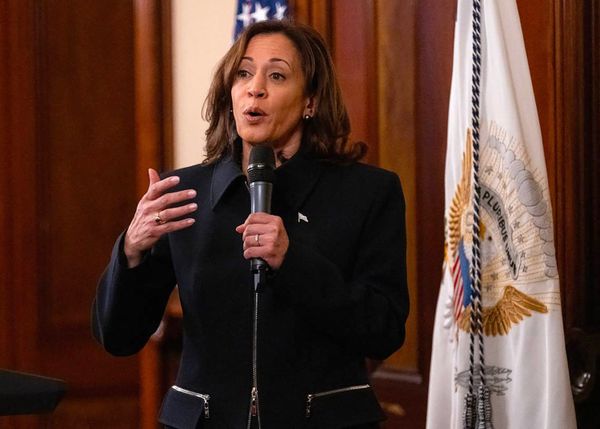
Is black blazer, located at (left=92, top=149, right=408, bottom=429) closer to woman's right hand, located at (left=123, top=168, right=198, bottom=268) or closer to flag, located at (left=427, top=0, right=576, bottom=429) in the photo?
woman's right hand, located at (left=123, top=168, right=198, bottom=268)

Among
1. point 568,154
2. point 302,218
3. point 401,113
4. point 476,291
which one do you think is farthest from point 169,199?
point 401,113

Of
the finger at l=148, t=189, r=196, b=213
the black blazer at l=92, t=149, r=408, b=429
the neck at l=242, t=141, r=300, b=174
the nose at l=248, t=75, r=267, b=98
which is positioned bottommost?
the black blazer at l=92, t=149, r=408, b=429

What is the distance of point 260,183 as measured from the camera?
194cm

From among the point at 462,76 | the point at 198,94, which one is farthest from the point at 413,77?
the point at 198,94

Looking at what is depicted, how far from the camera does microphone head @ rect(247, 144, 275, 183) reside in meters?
1.96

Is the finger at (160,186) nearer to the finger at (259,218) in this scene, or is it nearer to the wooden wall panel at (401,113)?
the finger at (259,218)

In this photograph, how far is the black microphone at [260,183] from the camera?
187cm

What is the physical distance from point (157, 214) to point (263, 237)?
0.90ft

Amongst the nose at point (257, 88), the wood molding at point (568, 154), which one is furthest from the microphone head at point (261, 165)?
the wood molding at point (568, 154)

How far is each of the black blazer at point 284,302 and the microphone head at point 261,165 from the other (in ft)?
0.53

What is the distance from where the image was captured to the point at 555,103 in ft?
10.3

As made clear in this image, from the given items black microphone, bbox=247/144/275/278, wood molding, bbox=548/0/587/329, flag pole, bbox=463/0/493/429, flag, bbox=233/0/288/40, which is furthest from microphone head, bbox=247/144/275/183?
flag, bbox=233/0/288/40

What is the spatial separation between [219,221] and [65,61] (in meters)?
2.79

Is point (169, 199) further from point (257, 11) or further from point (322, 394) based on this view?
point (257, 11)
